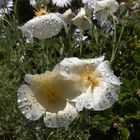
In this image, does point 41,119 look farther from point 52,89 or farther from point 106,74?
point 106,74

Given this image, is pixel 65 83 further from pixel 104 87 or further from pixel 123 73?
pixel 123 73

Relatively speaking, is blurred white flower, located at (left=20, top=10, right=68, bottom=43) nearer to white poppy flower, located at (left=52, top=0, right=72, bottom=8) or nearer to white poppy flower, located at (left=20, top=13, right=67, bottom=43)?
white poppy flower, located at (left=20, top=13, right=67, bottom=43)

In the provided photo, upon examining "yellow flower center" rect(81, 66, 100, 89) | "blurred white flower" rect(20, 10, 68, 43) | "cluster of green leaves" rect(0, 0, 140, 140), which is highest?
"blurred white flower" rect(20, 10, 68, 43)

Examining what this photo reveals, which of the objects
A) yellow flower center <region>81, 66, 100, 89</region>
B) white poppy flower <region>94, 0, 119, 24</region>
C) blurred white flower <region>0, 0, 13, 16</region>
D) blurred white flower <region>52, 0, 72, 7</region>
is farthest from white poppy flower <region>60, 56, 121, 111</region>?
blurred white flower <region>52, 0, 72, 7</region>

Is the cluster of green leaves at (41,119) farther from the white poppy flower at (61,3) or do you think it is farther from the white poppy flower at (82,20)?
the white poppy flower at (61,3)

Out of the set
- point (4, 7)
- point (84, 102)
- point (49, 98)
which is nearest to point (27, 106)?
point (49, 98)

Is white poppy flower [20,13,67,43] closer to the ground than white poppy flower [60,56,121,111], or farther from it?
farther from it

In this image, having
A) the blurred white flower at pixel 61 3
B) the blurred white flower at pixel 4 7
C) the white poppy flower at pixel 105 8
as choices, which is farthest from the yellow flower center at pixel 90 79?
the blurred white flower at pixel 61 3
